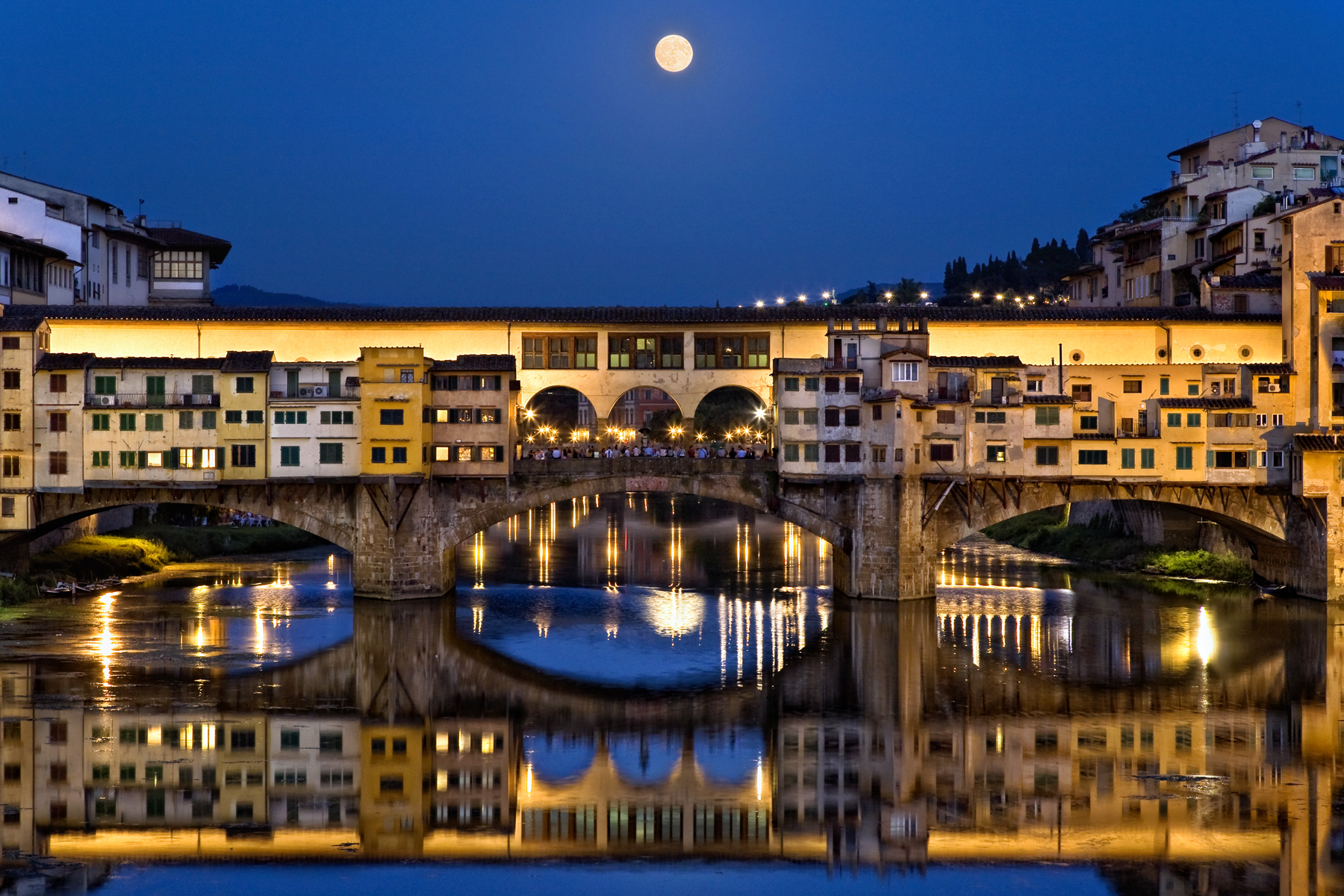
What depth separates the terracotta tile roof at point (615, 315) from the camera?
51.4m

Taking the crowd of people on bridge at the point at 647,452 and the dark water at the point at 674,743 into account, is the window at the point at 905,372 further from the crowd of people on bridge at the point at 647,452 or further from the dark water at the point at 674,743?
the dark water at the point at 674,743

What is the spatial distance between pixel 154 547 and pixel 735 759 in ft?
121

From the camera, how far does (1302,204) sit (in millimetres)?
53656

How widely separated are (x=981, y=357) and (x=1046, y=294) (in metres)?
46.7

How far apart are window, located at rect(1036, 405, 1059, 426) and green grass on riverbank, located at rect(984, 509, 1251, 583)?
11339 mm

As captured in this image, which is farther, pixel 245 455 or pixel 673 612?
pixel 673 612

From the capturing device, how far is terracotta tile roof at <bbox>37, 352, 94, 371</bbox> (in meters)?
47.4

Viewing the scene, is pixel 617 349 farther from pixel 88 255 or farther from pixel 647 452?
pixel 88 255

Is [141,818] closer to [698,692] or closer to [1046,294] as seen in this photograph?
[698,692]

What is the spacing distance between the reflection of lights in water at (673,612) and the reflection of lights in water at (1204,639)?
15554 mm

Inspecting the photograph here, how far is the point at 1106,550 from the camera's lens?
2378 inches

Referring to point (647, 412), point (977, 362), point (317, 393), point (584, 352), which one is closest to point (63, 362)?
point (317, 393)

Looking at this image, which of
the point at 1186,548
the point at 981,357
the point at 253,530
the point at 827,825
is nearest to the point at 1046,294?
the point at 1186,548

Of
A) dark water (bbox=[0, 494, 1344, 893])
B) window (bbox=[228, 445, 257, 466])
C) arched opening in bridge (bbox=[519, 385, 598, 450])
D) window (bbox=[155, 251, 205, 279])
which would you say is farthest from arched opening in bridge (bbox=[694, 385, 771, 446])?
dark water (bbox=[0, 494, 1344, 893])
